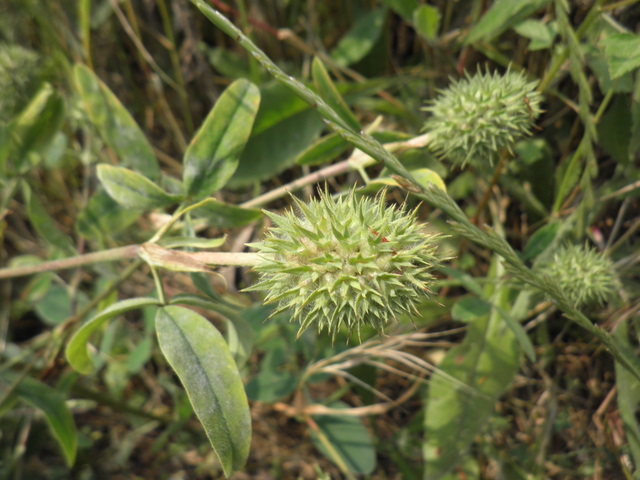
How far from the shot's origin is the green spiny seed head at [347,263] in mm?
1386

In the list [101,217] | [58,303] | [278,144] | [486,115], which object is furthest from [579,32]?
[58,303]

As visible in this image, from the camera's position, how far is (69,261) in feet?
6.40

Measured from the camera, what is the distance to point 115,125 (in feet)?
7.63

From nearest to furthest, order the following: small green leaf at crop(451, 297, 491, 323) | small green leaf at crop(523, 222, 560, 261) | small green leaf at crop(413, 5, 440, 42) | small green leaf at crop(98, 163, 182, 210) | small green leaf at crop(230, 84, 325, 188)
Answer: small green leaf at crop(98, 163, 182, 210) → small green leaf at crop(451, 297, 491, 323) → small green leaf at crop(523, 222, 560, 261) → small green leaf at crop(413, 5, 440, 42) → small green leaf at crop(230, 84, 325, 188)

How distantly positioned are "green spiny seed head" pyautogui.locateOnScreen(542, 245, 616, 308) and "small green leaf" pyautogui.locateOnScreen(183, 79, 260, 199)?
1.17 m

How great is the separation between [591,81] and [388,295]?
1791 millimetres

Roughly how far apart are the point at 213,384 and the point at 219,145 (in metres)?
0.87

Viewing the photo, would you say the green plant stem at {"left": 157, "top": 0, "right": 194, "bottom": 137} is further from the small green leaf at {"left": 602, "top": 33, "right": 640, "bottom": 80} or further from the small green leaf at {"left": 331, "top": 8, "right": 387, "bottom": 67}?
the small green leaf at {"left": 602, "top": 33, "right": 640, "bottom": 80}

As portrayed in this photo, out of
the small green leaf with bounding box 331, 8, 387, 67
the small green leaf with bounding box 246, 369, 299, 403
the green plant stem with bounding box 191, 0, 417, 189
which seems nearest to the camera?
the green plant stem with bounding box 191, 0, 417, 189

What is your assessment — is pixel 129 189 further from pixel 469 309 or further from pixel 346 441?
pixel 346 441

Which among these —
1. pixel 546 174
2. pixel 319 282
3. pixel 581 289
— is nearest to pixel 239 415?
pixel 319 282

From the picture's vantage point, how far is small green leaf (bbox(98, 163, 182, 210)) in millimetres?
1981

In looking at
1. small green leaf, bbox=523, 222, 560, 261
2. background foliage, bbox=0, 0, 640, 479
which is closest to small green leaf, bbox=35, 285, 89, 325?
background foliage, bbox=0, 0, 640, 479

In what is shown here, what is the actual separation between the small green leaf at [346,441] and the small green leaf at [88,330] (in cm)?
114
